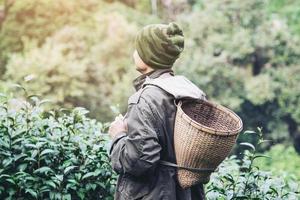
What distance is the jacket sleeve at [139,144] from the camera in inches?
96.1

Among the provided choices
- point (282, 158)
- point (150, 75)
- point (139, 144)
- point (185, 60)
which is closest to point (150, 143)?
point (139, 144)

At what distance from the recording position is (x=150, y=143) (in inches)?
96.1

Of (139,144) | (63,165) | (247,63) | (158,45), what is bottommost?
(247,63)

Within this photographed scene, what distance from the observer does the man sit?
246cm

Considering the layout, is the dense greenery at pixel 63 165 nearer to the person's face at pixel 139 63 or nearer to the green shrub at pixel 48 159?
the green shrub at pixel 48 159

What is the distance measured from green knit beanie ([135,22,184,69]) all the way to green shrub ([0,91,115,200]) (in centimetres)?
73

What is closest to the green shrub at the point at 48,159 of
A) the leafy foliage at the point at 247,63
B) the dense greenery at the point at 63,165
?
the dense greenery at the point at 63,165

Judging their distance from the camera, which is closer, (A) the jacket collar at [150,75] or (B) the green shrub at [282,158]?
(A) the jacket collar at [150,75]

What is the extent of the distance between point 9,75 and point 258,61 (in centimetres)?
659

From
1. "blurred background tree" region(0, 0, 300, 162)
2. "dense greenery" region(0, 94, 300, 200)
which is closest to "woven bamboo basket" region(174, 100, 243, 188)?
"dense greenery" region(0, 94, 300, 200)

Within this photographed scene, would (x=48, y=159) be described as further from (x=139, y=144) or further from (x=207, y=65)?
(x=207, y=65)

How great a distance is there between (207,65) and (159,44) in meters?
15.2

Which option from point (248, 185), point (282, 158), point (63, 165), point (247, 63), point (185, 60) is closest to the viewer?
point (63, 165)

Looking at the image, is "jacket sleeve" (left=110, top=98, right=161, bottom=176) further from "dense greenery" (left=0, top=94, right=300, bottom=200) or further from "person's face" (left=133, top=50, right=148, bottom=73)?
"dense greenery" (left=0, top=94, right=300, bottom=200)
